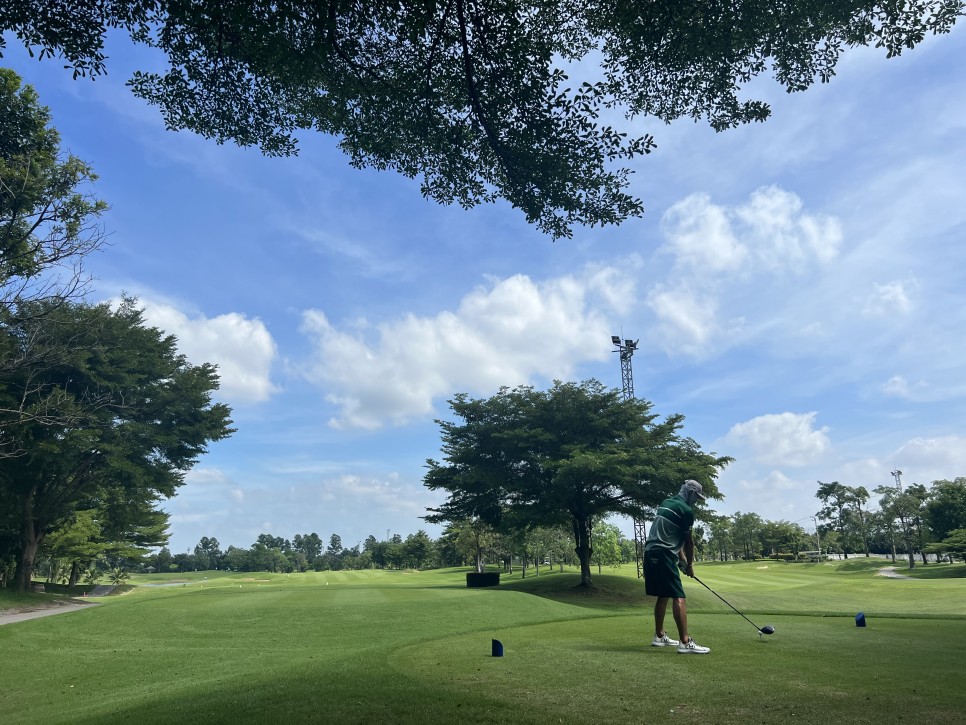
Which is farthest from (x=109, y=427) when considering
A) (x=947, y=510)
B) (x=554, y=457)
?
(x=947, y=510)

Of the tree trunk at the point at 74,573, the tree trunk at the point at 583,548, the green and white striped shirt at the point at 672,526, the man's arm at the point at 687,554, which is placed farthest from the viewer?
the tree trunk at the point at 74,573

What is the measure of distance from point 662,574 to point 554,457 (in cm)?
2597

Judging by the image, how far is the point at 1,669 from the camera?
12.1m

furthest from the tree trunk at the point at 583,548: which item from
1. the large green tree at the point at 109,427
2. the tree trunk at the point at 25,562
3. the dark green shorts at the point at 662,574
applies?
the tree trunk at the point at 25,562

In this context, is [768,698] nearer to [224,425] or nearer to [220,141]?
[220,141]

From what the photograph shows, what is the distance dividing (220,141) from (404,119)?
3.13 metres

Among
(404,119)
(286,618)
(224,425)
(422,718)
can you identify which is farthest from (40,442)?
(422,718)

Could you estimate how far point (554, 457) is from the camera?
112ft

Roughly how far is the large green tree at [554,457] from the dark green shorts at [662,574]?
22996mm

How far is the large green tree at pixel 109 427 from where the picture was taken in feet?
103

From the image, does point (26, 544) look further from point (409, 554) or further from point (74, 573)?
point (409, 554)

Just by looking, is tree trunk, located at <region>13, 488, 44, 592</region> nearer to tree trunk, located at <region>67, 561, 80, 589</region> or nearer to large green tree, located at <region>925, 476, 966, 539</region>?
tree trunk, located at <region>67, 561, 80, 589</region>

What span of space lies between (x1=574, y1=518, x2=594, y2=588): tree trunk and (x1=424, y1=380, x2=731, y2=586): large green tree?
6 cm

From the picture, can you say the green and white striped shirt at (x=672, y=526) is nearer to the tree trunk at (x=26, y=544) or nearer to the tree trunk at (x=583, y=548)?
the tree trunk at (x=583, y=548)
